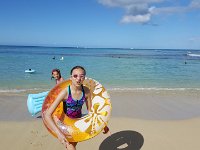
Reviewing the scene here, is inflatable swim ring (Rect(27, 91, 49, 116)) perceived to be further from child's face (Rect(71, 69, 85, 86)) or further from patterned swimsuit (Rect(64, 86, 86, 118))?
child's face (Rect(71, 69, 85, 86))

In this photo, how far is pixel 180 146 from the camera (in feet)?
16.5

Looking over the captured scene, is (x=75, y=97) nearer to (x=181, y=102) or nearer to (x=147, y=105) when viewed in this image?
(x=147, y=105)

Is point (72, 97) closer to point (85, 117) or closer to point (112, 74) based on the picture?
point (85, 117)

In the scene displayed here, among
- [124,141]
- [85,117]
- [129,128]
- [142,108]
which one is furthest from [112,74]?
[85,117]

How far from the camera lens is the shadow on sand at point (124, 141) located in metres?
5.02

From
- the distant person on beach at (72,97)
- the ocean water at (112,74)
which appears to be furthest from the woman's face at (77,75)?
the ocean water at (112,74)

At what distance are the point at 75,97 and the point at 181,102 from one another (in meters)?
6.62

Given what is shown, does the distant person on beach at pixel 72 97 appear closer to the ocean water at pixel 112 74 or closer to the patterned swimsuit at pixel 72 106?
the patterned swimsuit at pixel 72 106

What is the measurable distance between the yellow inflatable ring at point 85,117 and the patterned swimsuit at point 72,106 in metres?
0.13

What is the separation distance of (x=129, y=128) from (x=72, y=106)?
2.82 m

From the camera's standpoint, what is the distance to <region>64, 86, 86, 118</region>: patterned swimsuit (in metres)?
3.40

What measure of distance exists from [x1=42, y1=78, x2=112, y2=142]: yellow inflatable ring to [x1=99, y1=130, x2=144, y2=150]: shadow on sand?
1.16 metres

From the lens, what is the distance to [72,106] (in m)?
3.48

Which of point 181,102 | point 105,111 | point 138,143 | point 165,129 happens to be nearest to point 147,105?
point 181,102
